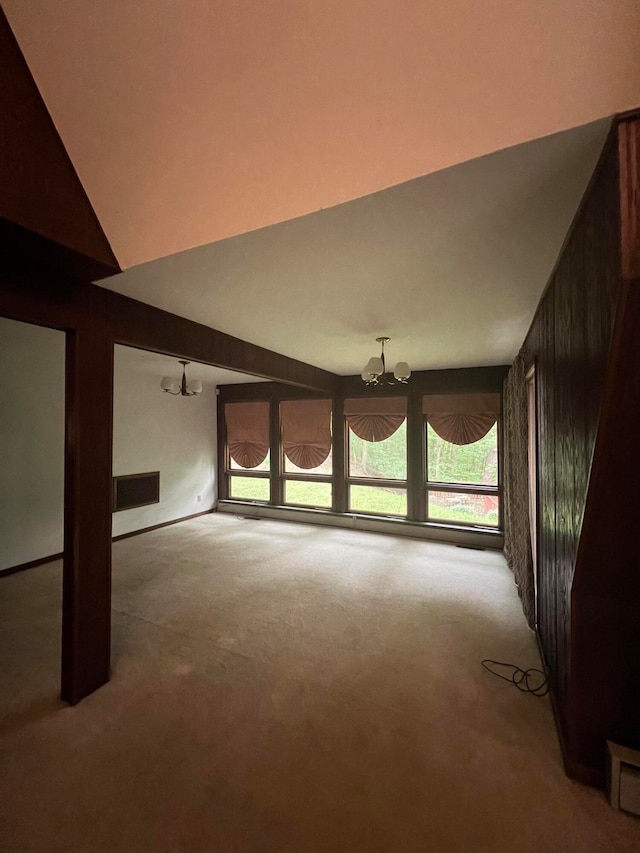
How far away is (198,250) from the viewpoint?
1.43m

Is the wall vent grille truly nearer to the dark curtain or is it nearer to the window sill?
the window sill

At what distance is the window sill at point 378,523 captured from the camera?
4.22 m

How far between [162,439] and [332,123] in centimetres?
485

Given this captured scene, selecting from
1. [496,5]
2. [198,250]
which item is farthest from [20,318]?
[496,5]

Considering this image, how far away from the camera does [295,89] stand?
987mm

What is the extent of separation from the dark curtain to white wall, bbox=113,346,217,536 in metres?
3.55

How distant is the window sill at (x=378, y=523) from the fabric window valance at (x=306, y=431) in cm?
74

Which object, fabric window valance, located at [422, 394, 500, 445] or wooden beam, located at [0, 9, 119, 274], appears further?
fabric window valance, located at [422, 394, 500, 445]

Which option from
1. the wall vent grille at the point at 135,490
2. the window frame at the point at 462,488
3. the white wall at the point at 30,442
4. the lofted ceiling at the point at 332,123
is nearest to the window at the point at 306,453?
the window frame at the point at 462,488

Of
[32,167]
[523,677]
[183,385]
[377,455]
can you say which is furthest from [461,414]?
[32,167]

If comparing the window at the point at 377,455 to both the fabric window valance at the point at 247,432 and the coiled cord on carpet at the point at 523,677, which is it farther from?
the coiled cord on carpet at the point at 523,677

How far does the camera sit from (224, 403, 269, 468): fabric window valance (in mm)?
5672

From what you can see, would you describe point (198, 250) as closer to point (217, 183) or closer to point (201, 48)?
point (217, 183)

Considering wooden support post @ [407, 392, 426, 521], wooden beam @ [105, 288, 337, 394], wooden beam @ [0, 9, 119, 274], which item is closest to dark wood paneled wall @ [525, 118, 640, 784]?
wooden beam @ [0, 9, 119, 274]
